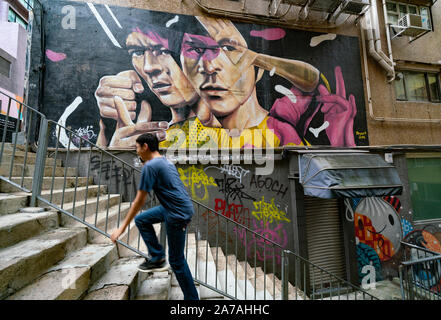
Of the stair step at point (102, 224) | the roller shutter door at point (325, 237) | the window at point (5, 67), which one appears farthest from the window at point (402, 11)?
the window at point (5, 67)

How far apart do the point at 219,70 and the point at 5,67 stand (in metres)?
12.0

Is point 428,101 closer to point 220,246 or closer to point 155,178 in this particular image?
point 220,246

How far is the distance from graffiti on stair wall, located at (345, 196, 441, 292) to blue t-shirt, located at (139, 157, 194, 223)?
19.1ft

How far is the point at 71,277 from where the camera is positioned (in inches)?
71.3

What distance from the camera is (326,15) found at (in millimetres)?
6547

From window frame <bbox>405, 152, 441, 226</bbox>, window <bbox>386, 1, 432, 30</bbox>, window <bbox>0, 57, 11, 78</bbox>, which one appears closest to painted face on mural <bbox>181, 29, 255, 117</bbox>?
window frame <bbox>405, 152, 441, 226</bbox>

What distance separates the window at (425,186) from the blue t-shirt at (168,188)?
26.2ft

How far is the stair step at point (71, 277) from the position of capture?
5.29 feet

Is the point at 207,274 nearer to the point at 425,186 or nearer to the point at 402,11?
the point at 425,186

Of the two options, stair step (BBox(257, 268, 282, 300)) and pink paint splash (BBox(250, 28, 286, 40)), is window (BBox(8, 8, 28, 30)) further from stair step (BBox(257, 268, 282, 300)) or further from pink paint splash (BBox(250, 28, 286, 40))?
stair step (BBox(257, 268, 282, 300))

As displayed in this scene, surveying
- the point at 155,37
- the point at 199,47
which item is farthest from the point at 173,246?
the point at 155,37

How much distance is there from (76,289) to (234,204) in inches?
155
